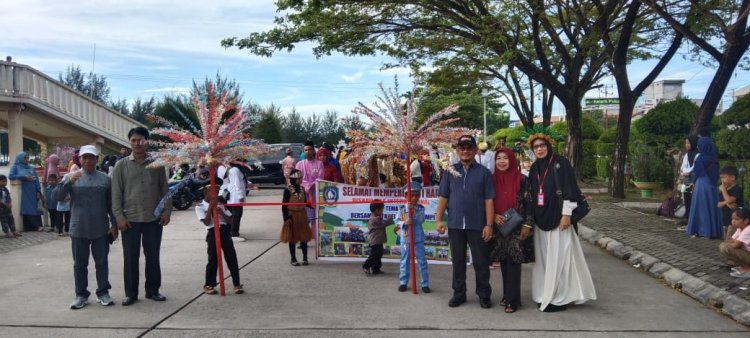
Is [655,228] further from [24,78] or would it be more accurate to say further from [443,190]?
[24,78]

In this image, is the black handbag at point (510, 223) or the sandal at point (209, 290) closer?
the black handbag at point (510, 223)

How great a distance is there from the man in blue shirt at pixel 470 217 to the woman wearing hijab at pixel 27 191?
9.41 m

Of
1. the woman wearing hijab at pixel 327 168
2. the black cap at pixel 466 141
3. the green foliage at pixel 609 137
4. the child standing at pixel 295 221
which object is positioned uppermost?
the green foliage at pixel 609 137

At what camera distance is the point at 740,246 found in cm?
713

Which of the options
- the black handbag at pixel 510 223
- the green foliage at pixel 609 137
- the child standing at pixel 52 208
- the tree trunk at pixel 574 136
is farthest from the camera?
the green foliage at pixel 609 137

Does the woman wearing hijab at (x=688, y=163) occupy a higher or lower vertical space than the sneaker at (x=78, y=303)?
higher

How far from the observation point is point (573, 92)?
18625 mm

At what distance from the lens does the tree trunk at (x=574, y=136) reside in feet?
62.2

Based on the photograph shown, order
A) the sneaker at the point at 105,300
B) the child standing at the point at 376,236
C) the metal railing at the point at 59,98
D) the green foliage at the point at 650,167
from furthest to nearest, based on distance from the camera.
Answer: the green foliage at the point at 650,167
the metal railing at the point at 59,98
the child standing at the point at 376,236
the sneaker at the point at 105,300

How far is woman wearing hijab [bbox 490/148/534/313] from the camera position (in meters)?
6.16

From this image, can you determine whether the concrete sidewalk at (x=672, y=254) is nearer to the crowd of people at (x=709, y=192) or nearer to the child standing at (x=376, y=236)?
the crowd of people at (x=709, y=192)

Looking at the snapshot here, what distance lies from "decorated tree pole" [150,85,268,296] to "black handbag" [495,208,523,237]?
2828 mm

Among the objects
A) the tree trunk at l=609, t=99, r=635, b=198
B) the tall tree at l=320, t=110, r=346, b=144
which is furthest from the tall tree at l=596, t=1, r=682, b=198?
the tall tree at l=320, t=110, r=346, b=144

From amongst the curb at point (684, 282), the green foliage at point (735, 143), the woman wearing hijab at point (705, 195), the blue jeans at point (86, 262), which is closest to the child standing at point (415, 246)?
the curb at point (684, 282)
